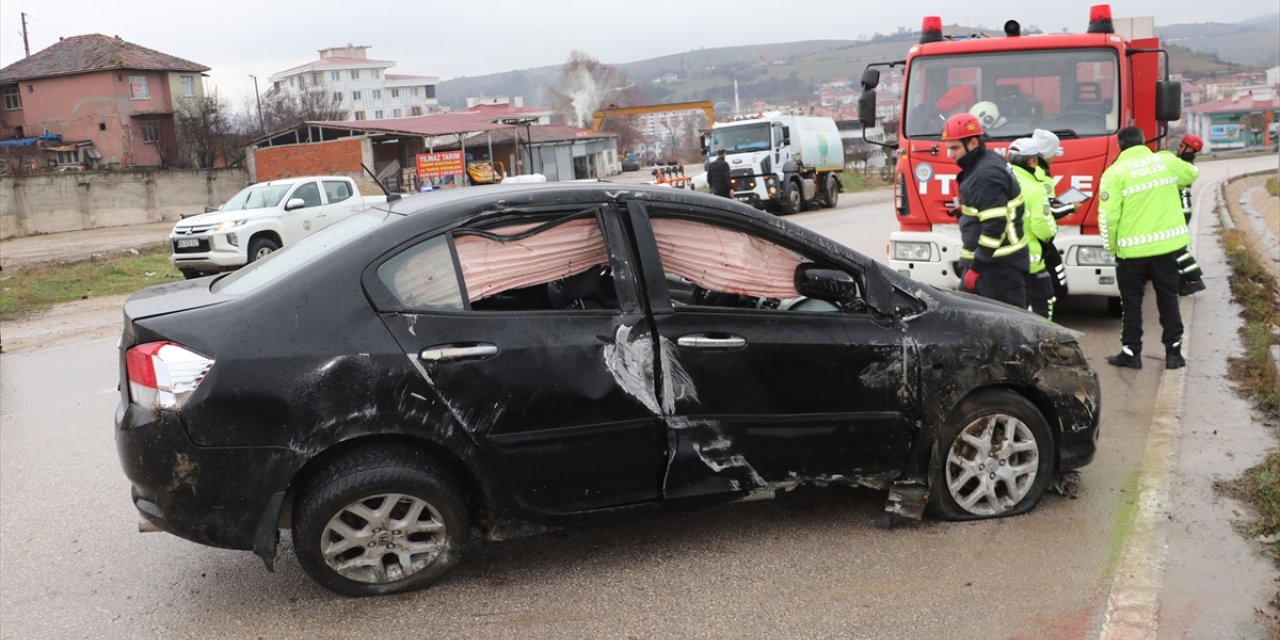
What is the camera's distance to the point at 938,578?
446 centimetres

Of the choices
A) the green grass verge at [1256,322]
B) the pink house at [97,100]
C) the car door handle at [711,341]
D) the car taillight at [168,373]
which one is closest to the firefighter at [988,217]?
the green grass verge at [1256,322]

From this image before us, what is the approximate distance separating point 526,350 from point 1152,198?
554 centimetres

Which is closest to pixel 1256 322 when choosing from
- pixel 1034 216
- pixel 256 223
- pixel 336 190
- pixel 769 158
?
pixel 1034 216

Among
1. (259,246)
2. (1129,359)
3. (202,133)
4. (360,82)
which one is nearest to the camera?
(1129,359)

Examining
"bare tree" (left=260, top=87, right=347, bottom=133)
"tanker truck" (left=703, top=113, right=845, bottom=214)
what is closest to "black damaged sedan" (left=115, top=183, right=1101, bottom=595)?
"tanker truck" (left=703, top=113, right=845, bottom=214)

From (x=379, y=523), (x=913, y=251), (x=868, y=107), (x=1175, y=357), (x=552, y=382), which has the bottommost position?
(x=1175, y=357)

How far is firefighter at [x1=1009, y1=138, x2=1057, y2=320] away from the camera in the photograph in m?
8.03

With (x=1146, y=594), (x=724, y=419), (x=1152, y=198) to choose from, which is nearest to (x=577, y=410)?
(x=724, y=419)

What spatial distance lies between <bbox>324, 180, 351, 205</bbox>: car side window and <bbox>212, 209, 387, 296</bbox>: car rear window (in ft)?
50.5

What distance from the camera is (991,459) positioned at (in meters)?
5.04

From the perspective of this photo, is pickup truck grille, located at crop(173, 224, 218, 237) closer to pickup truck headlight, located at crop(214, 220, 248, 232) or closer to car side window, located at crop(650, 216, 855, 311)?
pickup truck headlight, located at crop(214, 220, 248, 232)

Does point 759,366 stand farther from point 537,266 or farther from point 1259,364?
point 1259,364

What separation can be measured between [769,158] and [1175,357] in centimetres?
2004

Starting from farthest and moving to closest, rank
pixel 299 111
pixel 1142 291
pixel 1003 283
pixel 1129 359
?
pixel 299 111 → pixel 1129 359 → pixel 1142 291 → pixel 1003 283
